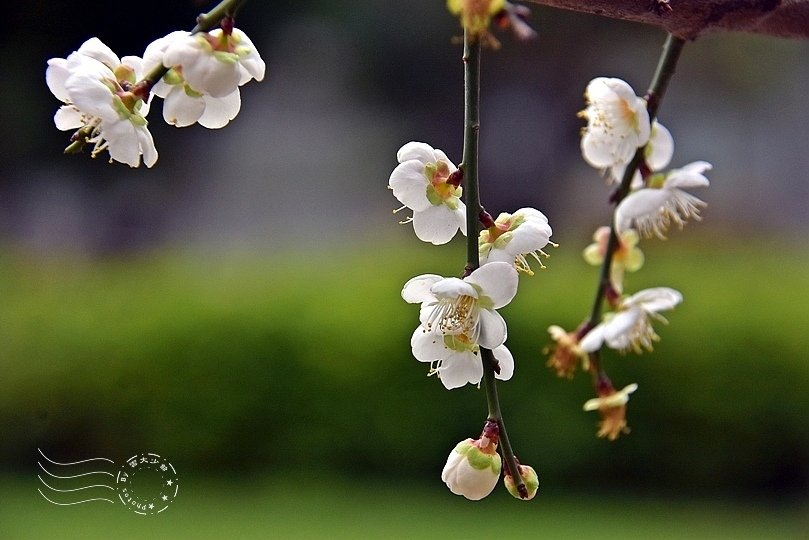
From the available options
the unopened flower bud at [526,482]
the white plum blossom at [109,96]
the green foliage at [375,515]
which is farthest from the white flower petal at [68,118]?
the green foliage at [375,515]

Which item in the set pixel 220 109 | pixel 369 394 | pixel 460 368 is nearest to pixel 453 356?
pixel 460 368

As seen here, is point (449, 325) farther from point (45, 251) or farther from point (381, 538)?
point (45, 251)

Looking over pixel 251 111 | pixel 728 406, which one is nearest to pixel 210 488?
pixel 728 406

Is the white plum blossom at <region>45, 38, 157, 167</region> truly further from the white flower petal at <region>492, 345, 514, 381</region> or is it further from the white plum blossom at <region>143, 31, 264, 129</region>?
the white flower petal at <region>492, 345, 514, 381</region>

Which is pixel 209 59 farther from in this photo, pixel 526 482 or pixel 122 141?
pixel 526 482

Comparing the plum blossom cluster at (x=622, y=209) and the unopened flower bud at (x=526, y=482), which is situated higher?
the plum blossom cluster at (x=622, y=209)

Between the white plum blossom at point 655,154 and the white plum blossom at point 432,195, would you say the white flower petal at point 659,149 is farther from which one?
the white plum blossom at point 432,195

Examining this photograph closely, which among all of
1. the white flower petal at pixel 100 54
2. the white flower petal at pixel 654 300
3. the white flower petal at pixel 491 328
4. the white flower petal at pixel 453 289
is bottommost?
the white flower petal at pixel 491 328
